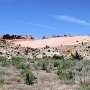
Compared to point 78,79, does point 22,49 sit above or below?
above

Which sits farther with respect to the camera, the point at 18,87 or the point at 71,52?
the point at 71,52

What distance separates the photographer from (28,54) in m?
51.5

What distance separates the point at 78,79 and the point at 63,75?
0.94 metres

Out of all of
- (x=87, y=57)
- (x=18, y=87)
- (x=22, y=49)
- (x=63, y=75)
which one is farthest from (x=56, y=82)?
(x=22, y=49)

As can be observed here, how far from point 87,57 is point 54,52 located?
6.88 metres

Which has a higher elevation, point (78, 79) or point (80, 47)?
point (80, 47)

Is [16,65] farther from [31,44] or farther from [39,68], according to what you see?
[31,44]

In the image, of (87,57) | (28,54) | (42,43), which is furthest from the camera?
(42,43)

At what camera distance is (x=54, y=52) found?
175ft

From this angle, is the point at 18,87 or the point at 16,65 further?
the point at 16,65

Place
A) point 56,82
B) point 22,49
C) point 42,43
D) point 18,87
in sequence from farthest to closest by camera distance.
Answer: point 42,43, point 22,49, point 56,82, point 18,87

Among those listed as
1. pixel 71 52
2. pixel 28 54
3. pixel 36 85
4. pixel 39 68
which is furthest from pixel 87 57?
pixel 36 85

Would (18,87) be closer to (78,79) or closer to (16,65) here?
(78,79)

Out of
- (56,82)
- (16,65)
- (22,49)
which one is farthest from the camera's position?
(22,49)
